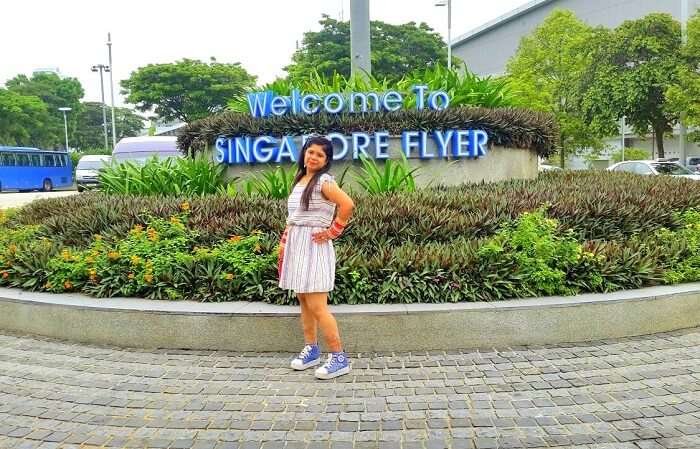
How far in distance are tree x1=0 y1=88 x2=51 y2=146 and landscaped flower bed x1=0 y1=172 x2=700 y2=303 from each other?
41.4 metres

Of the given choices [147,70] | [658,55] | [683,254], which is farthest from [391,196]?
[147,70]

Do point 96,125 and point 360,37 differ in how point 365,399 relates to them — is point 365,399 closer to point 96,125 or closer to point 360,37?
point 360,37

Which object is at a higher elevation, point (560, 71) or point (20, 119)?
point (20, 119)

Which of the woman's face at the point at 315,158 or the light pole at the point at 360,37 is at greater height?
the light pole at the point at 360,37

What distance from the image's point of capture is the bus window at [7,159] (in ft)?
105

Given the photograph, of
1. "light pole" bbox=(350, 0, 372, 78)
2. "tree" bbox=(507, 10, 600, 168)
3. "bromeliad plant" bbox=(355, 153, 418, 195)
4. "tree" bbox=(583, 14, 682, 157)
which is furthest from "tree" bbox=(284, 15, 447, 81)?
"bromeliad plant" bbox=(355, 153, 418, 195)

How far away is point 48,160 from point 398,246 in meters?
35.1

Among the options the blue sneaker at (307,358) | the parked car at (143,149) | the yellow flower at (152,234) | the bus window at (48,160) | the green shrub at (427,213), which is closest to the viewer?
the blue sneaker at (307,358)

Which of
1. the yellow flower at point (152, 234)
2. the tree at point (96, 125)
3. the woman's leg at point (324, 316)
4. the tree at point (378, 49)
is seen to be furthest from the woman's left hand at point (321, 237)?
the tree at point (96, 125)

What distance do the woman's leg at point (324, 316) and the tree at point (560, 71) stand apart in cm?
2166

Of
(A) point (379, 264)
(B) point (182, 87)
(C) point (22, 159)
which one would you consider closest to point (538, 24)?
(B) point (182, 87)

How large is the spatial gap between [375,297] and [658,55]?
22.1 m

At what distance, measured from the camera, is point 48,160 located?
116ft

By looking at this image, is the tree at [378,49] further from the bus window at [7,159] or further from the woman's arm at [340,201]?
the woman's arm at [340,201]
